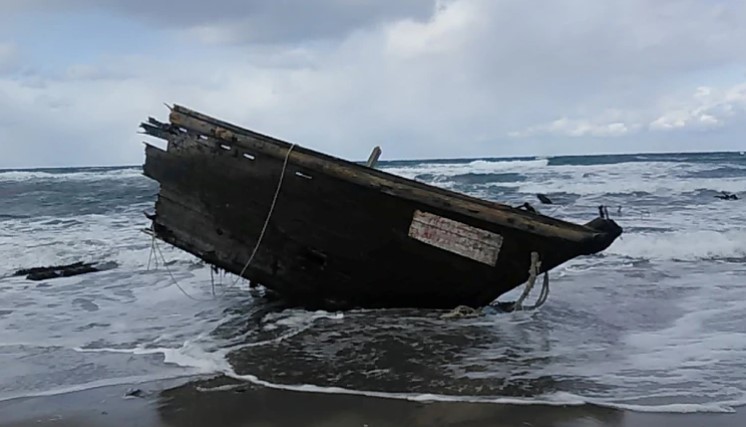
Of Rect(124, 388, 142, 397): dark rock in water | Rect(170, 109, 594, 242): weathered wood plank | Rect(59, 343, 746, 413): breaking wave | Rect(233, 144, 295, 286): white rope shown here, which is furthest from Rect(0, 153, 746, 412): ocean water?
Rect(170, 109, 594, 242): weathered wood plank

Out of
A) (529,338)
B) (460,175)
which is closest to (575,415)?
(529,338)

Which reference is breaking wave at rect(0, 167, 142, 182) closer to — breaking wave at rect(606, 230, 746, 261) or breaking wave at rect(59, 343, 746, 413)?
breaking wave at rect(606, 230, 746, 261)

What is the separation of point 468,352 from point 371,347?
801 mm

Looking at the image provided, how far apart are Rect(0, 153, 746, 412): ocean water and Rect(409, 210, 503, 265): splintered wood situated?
70cm

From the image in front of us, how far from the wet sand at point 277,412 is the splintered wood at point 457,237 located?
6.81ft

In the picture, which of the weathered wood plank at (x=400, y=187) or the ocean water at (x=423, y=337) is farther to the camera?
the weathered wood plank at (x=400, y=187)

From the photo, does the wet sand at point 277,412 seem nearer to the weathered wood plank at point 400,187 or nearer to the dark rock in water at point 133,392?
the dark rock in water at point 133,392

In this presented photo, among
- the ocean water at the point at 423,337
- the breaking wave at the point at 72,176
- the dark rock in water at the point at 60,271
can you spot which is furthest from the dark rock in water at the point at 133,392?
the breaking wave at the point at 72,176

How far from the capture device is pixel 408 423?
170 inches

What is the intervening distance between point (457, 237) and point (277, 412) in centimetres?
Result: 254

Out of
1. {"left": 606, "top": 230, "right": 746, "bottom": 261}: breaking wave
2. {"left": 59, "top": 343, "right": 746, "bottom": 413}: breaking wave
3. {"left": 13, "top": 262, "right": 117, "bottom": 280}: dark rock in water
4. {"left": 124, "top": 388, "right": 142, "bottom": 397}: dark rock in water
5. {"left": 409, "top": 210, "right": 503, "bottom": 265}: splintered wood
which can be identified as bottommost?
{"left": 13, "top": 262, "right": 117, "bottom": 280}: dark rock in water

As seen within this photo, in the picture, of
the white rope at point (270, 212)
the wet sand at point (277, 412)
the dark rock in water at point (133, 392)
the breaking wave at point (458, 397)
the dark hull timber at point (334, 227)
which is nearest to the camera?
the wet sand at point (277, 412)

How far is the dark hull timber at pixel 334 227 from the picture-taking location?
6477 mm

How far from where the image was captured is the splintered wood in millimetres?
6527
